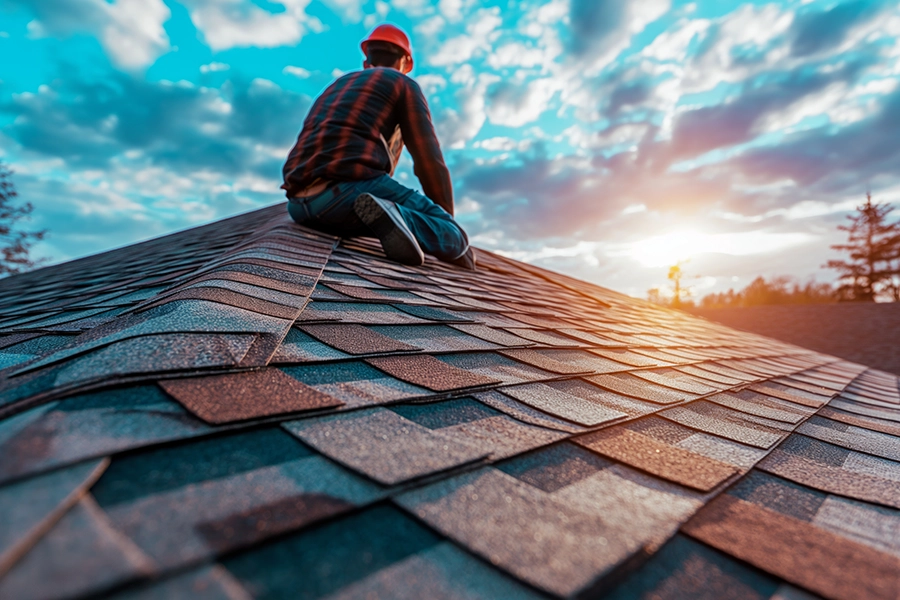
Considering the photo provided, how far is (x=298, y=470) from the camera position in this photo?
546 mm

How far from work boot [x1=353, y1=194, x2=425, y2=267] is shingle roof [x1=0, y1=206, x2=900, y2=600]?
104 cm

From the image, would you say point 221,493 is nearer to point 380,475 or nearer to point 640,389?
point 380,475

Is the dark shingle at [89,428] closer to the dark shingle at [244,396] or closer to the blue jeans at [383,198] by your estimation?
the dark shingle at [244,396]

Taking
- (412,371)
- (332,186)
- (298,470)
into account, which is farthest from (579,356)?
(332,186)

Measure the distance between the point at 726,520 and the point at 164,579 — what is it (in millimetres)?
714

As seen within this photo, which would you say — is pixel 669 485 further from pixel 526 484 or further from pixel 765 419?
pixel 765 419

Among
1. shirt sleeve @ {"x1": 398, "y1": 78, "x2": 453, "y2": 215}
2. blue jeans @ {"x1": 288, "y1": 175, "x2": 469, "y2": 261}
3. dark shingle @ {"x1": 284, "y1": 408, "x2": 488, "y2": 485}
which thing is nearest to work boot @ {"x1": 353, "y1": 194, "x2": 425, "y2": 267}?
blue jeans @ {"x1": 288, "y1": 175, "x2": 469, "y2": 261}

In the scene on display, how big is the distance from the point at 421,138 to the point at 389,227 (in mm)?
670

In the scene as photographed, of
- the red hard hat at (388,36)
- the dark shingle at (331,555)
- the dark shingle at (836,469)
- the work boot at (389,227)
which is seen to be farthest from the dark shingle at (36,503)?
the red hard hat at (388,36)

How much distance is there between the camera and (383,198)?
250 centimetres

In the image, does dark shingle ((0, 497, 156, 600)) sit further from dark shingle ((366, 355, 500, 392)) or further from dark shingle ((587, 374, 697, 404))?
dark shingle ((587, 374, 697, 404))

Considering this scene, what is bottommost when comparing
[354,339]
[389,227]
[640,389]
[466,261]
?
[640,389]

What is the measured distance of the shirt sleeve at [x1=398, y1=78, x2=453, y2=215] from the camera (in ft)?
8.30

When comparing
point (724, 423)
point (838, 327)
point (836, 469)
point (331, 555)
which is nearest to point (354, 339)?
point (331, 555)
